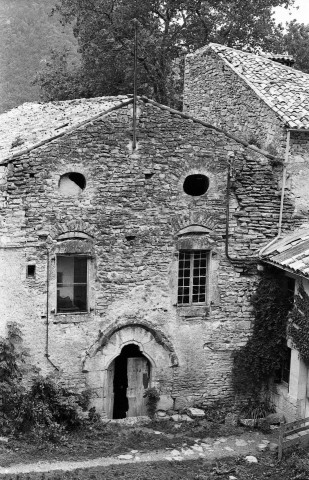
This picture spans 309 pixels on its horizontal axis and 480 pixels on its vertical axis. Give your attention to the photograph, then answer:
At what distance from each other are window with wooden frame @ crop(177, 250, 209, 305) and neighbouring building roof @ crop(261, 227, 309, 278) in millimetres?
1527

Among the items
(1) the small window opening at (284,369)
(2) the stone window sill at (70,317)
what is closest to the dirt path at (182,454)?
(1) the small window opening at (284,369)

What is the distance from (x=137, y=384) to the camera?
614 inches

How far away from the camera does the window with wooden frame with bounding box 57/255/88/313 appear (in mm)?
14633

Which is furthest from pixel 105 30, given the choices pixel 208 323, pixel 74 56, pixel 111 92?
A: pixel 208 323

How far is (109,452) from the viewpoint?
13.5 meters

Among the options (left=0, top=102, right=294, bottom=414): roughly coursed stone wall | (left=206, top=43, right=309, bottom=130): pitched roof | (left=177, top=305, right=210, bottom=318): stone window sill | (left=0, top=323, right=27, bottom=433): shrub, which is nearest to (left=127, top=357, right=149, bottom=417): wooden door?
(left=0, top=102, right=294, bottom=414): roughly coursed stone wall

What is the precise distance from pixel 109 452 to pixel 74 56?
→ 3074 cm

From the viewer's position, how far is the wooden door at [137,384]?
1556 centimetres

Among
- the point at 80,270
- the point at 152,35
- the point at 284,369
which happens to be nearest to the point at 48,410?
the point at 80,270

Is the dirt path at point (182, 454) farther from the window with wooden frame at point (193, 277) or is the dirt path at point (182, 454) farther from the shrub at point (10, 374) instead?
the window with wooden frame at point (193, 277)

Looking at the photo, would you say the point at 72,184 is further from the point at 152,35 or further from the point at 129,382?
the point at 152,35

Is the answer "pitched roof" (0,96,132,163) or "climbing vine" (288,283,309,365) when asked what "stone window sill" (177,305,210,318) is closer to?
"climbing vine" (288,283,309,365)

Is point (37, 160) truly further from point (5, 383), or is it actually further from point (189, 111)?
point (189, 111)

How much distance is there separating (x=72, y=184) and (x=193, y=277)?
387 centimetres
